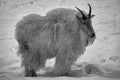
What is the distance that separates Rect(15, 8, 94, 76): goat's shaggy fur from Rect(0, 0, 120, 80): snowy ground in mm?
461

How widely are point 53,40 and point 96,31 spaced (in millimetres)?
3736

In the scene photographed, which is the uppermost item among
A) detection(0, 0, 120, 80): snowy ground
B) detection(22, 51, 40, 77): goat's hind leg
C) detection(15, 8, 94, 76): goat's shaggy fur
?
detection(15, 8, 94, 76): goat's shaggy fur

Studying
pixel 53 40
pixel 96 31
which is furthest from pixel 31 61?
pixel 96 31

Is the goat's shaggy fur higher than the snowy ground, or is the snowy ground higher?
the goat's shaggy fur

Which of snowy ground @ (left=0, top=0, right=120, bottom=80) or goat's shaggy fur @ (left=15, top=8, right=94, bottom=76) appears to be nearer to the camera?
goat's shaggy fur @ (left=15, top=8, right=94, bottom=76)

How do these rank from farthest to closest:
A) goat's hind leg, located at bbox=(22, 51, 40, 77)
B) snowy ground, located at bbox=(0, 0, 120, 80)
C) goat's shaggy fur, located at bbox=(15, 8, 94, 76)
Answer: snowy ground, located at bbox=(0, 0, 120, 80)
goat's hind leg, located at bbox=(22, 51, 40, 77)
goat's shaggy fur, located at bbox=(15, 8, 94, 76)

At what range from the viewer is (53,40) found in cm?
534

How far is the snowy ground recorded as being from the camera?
6.13 meters

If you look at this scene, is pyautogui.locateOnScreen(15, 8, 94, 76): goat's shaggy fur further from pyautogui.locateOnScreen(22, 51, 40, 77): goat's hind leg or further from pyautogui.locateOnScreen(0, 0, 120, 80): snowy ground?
pyautogui.locateOnScreen(0, 0, 120, 80): snowy ground

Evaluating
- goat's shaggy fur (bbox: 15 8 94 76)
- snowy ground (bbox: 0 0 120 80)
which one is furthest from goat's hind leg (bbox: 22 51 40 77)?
snowy ground (bbox: 0 0 120 80)

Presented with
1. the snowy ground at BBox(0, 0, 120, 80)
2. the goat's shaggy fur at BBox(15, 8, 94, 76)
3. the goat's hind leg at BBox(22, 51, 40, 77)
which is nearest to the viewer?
the goat's shaggy fur at BBox(15, 8, 94, 76)

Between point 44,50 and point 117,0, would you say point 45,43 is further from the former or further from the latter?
point 117,0

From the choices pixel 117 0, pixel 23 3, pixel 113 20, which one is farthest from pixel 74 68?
pixel 23 3

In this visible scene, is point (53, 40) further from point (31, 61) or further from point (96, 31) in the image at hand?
point (96, 31)
